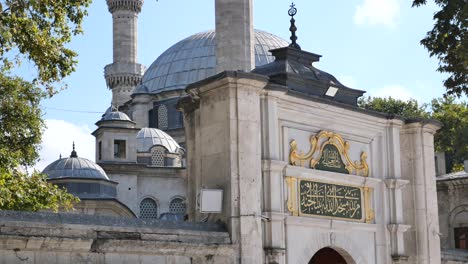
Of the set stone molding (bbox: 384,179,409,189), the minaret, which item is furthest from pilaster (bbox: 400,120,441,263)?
the minaret

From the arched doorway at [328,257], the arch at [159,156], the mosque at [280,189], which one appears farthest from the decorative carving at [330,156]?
the arch at [159,156]

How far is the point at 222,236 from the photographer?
11.5 metres

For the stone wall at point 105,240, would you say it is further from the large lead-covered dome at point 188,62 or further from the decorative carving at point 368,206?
the large lead-covered dome at point 188,62

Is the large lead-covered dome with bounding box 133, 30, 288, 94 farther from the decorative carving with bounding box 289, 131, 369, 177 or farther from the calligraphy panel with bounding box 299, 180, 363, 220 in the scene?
the calligraphy panel with bounding box 299, 180, 363, 220

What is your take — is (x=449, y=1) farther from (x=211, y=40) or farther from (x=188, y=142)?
(x=211, y=40)

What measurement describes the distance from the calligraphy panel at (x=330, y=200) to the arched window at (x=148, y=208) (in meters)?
25.0

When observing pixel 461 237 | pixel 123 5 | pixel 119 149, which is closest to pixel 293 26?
pixel 461 237

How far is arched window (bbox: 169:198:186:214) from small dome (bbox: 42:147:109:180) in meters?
5.42

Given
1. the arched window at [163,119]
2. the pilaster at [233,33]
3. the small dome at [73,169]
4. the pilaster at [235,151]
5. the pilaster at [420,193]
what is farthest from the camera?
the arched window at [163,119]

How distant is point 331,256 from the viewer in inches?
539

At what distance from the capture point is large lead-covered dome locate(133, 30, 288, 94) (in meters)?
44.7

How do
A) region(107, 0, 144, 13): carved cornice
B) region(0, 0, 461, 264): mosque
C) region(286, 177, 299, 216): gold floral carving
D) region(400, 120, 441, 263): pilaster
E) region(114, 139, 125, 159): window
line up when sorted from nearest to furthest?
region(0, 0, 461, 264): mosque < region(286, 177, 299, 216): gold floral carving < region(400, 120, 441, 263): pilaster < region(114, 139, 125, 159): window < region(107, 0, 144, 13): carved cornice

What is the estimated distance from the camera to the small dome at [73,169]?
32344mm

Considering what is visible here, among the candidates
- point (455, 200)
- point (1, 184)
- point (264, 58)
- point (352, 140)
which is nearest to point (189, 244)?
point (352, 140)
